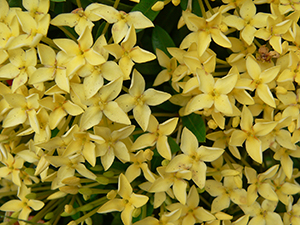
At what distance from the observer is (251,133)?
63cm

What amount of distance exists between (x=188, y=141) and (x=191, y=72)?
0.15m

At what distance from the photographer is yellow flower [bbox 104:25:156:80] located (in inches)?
21.9

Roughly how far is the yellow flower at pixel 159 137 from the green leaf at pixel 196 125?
78 mm

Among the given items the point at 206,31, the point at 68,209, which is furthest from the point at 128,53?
the point at 68,209

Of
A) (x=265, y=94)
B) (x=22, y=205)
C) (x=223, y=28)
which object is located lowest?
(x=22, y=205)

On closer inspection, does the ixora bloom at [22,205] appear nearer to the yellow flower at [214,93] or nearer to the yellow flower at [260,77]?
the yellow flower at [214,93]

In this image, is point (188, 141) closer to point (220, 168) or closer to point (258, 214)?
point (220, 168)

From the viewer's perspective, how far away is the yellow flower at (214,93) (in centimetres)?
57

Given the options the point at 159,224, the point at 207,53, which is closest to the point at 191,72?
the point at 207,53

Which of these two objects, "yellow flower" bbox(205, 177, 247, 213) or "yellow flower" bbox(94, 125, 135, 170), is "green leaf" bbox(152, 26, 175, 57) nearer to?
"yellow flower" bbox(94, 125, 135, 170)

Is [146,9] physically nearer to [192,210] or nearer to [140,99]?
[140,99]

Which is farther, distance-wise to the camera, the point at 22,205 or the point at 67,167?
the point at 22,205

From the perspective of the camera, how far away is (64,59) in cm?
58

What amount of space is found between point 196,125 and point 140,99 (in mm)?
152
